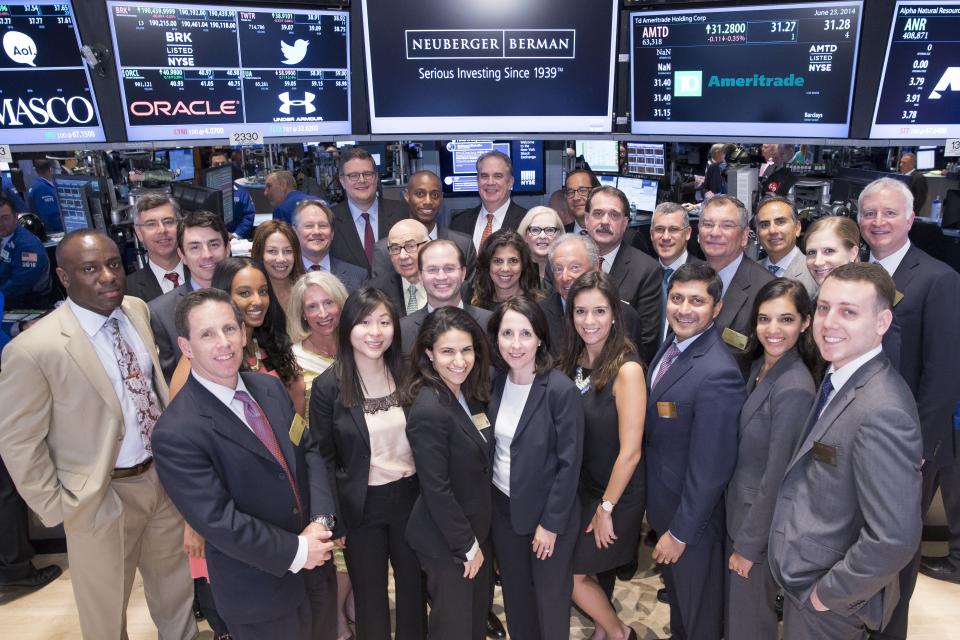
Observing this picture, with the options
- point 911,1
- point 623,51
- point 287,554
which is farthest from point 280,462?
point 911,1

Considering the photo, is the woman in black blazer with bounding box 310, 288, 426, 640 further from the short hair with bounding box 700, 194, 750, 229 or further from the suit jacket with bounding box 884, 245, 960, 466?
the suit jacket with bounding box 884, 245, 960, 466

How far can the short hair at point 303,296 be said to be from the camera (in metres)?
3.10

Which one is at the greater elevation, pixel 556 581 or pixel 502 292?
pixel 502 292

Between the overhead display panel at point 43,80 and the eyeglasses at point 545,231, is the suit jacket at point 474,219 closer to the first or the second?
the eyeglasses at point 545,231

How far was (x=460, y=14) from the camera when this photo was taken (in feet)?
14.3

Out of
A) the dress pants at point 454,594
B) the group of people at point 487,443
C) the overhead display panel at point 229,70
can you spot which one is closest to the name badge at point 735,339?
the group of people at point 487,443

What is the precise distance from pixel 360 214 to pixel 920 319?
10.3 feet

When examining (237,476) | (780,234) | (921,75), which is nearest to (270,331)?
(237,476)

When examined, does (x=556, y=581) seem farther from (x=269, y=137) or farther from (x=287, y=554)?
(x=269, y=137)

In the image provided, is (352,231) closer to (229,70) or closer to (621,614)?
(229,70)

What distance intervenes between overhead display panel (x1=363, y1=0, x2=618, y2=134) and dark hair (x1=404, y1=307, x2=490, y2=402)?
2196 mm

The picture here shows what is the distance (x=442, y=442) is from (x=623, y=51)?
10.00 ft

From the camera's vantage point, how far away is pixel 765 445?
8.29ft

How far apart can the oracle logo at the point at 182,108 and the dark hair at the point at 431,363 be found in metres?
2.45
